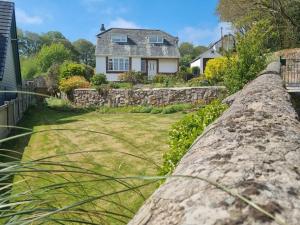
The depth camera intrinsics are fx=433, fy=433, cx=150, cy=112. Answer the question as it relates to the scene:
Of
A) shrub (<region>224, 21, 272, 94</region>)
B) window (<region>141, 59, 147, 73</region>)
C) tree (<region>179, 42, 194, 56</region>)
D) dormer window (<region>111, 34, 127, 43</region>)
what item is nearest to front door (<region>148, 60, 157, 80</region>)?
window (<region>141, 59, 147, 73</region>)

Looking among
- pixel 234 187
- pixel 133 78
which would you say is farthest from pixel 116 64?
pixel 234 187

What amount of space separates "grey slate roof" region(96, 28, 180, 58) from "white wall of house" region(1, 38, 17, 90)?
20892mm

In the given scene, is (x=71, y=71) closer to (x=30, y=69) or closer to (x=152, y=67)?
(x=152, y=67)

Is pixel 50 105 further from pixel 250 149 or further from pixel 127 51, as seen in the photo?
pixel 250 149

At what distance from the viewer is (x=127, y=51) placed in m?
44.8

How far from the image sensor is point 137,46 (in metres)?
45.6

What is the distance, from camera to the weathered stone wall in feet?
80.5

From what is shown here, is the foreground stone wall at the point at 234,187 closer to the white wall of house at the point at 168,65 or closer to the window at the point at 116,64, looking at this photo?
the window at the point at 116,64

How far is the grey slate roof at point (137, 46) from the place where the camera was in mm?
44406

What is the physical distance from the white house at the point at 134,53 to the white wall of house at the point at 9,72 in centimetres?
2027

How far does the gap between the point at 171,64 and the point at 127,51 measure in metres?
4.87

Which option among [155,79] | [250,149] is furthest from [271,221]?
[155,79]

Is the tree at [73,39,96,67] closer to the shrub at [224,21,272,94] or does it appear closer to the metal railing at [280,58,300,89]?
the metal railing at [280,58,300,89]

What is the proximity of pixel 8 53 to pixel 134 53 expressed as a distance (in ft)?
81.0
